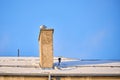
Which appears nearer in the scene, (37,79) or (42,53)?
(37,79)

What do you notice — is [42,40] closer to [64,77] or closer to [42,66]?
[42,66]

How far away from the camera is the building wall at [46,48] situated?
1259cm

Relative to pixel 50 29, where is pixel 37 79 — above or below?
below

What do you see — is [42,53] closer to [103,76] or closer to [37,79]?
[37,79]

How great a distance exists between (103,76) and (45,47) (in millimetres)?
3606

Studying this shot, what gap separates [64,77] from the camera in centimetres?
1138

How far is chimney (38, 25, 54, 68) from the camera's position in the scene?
12594 millimetres

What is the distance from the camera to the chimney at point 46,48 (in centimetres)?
1259

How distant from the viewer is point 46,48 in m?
12.7

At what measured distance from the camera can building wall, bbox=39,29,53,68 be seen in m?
12.6

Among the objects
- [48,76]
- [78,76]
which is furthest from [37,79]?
[78,76]

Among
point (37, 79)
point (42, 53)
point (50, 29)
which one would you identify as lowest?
point (37, 79)

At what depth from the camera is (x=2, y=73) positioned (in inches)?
444

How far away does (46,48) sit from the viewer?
1271 centimetres
